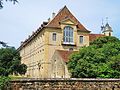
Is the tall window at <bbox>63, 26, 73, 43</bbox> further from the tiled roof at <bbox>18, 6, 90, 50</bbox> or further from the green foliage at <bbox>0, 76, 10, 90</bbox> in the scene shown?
the green foliage at <bbox>0, 76, 10, 90</bbox>

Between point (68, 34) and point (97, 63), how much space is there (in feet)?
90.9

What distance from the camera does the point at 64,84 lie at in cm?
1800

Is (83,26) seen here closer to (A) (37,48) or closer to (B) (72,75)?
(A) (37,48)

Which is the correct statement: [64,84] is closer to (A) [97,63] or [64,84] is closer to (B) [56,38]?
(A) [97,63]

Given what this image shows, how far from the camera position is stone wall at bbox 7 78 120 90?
17312 mm

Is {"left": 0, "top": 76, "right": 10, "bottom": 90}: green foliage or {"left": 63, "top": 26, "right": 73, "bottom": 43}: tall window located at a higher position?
{"left": 63, "top": 26, "right": 73, "bottom": 43}: tall window

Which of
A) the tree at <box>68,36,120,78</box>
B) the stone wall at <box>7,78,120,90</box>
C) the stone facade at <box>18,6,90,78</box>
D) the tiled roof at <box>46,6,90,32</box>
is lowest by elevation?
the stone wall at <box>7,78,120,90</box>

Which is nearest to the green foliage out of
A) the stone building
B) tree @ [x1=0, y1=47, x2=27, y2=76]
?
the stone building

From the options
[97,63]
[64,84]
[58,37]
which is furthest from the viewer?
[58,37]

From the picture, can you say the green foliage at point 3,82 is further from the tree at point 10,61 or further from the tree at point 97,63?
the tree at point 10,61

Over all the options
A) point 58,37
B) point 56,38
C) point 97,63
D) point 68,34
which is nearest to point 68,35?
point 68,34

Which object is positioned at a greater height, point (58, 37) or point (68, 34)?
point (68, 34)

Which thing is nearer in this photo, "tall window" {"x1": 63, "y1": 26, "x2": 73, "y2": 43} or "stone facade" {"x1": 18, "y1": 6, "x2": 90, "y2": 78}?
"stone facade" {"x1": 18, "y1": 6, "x2": 90, "y2": 78}

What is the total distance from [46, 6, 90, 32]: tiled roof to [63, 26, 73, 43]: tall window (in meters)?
1.76
